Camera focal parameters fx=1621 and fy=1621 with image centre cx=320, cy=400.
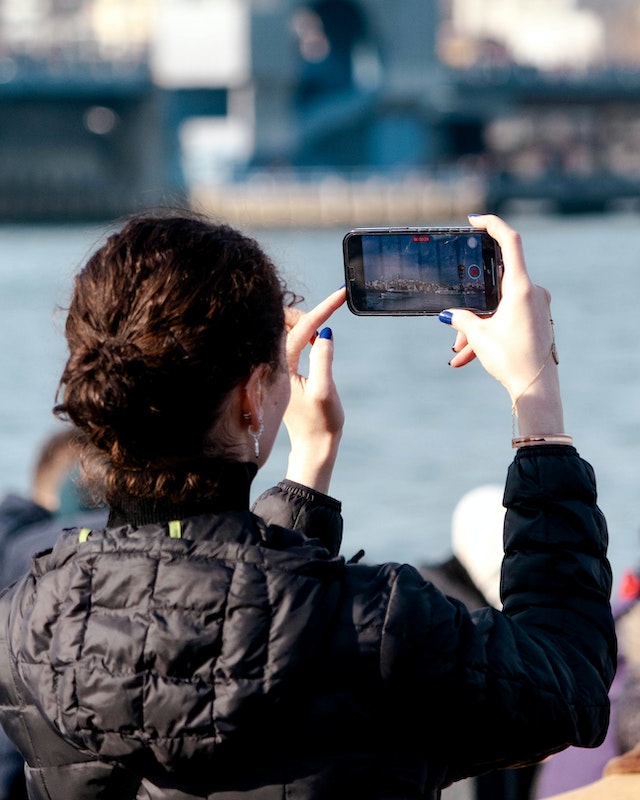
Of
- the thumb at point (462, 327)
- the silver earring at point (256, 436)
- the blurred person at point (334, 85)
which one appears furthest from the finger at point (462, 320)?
the blurred person at point (334, 85)

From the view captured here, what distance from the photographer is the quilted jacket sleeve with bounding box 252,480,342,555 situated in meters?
1.61

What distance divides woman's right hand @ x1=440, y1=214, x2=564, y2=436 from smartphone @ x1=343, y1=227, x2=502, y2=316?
9cm

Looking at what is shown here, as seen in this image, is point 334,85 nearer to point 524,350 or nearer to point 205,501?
point 524,350

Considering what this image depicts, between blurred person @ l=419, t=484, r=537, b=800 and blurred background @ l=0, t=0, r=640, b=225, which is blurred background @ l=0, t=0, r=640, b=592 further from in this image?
blurred person @ l=419, t=484, r=537, b=800

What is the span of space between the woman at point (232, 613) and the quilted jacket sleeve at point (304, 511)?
0.20m

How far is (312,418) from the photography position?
5.42 ft

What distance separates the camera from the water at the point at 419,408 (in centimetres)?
937

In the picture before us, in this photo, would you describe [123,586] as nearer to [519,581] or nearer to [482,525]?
[519,581]

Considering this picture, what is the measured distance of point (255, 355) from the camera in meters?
1.36

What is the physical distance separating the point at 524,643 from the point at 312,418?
1.36ft

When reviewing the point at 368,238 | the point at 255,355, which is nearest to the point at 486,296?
the point at 368,238

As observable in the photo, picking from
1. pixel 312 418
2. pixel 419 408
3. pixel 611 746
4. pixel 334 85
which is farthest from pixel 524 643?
pixel 334 85

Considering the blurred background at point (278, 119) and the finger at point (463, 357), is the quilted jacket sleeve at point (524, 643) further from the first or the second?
the blurred background at point (278, 119)

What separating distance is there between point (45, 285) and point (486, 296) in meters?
25.5
